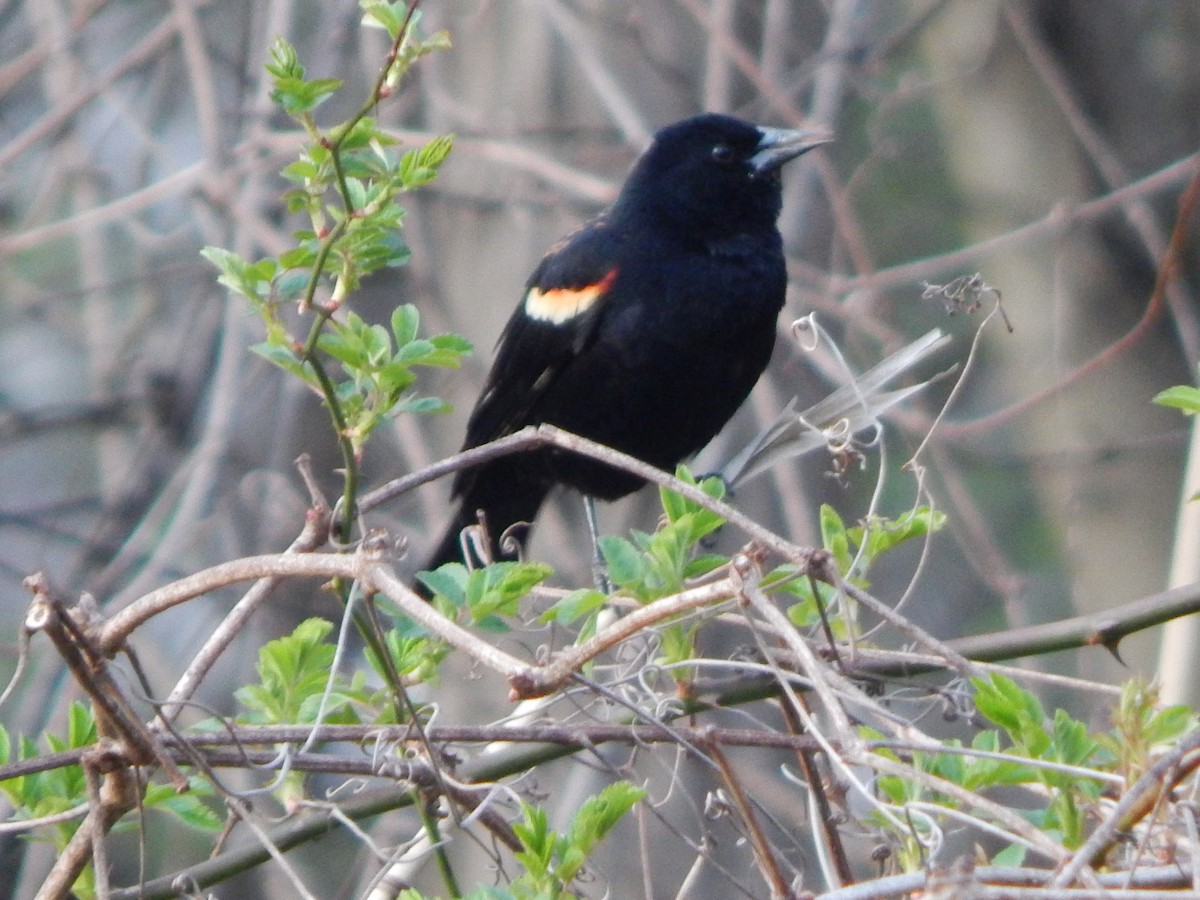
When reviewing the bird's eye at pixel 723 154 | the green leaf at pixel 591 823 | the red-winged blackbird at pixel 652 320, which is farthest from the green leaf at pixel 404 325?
the bird's eye at pixel 723 154

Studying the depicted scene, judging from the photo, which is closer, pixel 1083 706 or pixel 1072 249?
pixel 1072 249

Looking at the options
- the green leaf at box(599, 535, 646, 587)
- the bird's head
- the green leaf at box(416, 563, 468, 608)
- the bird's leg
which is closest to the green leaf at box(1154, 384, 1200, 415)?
the green leaf at box(599, 535, 646, 587)

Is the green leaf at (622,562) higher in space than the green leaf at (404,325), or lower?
lower

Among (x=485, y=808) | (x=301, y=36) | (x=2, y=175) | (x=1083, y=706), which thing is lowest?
(x=1083, y=706)

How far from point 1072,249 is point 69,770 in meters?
3.53

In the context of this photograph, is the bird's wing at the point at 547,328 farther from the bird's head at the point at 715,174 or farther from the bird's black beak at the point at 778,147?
the bird's black beak at the point at 778,147

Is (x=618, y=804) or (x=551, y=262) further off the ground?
(x=551, y=262)

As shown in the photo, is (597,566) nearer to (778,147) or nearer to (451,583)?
(778,147)

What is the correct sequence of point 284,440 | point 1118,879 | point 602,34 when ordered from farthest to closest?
point 284,440 < point 602,34 < point 1118,879

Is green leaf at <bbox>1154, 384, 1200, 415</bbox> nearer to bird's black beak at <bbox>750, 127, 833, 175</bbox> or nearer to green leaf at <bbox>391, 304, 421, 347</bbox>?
green leaf at <bbox>391, 304, 421, 347</bbox>

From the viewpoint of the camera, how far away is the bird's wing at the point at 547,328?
298cm

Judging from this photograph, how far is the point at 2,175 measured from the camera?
4438 mm

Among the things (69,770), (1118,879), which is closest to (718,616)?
(1118,879)

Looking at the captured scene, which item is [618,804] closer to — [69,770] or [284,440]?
[69,770]
